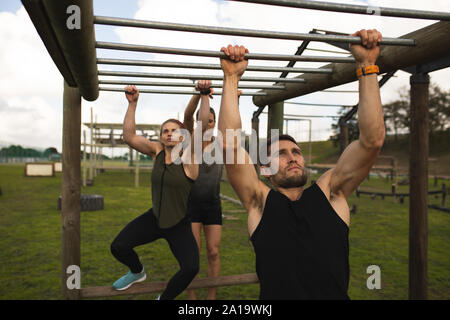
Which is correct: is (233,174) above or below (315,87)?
below

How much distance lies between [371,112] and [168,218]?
5.41ft

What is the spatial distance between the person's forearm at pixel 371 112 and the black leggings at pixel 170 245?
59.7 inches

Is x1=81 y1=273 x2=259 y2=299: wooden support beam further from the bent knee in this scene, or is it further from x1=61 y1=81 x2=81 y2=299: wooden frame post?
the bent knee

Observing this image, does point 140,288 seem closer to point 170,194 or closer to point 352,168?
point 170,194

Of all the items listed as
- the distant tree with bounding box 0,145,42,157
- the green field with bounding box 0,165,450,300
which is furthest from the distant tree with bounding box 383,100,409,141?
the distant tree with bounding box 0,145,42,157

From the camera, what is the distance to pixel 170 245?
2.53 m

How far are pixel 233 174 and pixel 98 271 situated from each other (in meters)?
2.99

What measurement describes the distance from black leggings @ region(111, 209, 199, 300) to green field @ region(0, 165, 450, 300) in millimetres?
1000

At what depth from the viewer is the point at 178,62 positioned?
79.2 inches

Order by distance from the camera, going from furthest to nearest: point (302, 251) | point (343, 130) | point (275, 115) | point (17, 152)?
point (17, 152), point (343, 130), point (275, 115), point (302, 251)

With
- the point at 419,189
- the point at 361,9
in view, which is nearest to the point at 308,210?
the point at 361,9

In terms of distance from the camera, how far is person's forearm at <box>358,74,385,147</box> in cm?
153
